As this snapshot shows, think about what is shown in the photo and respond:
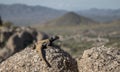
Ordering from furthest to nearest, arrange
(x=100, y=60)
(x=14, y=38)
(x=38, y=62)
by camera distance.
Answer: (x=14, y=38)
(x=38, y=62)
(x=100, y=60)

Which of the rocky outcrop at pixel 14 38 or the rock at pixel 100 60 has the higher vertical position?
the rock at pixel 100 60

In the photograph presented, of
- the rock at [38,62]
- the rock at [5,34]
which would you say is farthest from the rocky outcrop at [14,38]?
the rock at [38,62]

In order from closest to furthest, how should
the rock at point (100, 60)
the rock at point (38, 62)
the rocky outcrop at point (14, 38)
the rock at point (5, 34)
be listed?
the rock at point (100, 60), the rock at point (38, 62), the rocky outcrop at point (14, 38), the rock at point (5, 34)

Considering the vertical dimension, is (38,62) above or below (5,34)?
above

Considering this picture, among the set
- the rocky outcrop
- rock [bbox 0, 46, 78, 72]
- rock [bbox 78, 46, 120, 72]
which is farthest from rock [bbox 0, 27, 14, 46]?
rock [bbox 78, 46, 120, 72]

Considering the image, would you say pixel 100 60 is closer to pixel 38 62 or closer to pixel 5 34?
pixel 38 62

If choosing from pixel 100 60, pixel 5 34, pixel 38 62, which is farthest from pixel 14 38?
pixel 100 60

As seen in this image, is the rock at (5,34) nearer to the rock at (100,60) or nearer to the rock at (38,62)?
the rock at (38,62)

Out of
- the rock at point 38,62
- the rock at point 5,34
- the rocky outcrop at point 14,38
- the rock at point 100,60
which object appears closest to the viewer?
the rock at point 100,60
